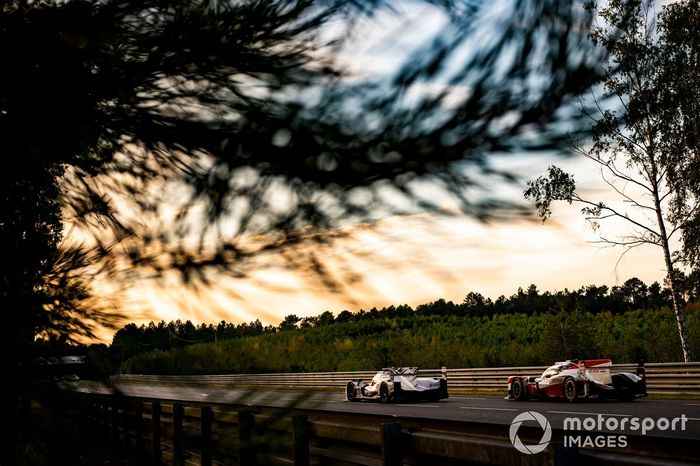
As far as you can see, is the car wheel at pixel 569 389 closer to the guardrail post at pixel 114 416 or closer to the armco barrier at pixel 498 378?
the armco barrier at pixel 498 378

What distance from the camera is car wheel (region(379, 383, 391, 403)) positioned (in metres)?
21.4

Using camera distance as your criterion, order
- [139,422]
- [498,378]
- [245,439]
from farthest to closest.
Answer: [498,378] < [139,422] < [245,439]

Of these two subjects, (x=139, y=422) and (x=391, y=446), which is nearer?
(x=391, y=446)

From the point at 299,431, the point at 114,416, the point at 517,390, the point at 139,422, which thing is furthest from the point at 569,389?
the point at 299,431

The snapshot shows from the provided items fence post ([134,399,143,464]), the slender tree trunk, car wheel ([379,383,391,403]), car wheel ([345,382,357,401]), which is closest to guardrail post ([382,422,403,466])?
fence post ([134,399,143,464])

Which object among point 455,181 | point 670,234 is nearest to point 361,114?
point 455,181

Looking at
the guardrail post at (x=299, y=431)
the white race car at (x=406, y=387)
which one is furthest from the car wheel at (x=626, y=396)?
the guardrail post at (x=299, y=431)

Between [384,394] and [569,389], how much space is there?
20.9 feet

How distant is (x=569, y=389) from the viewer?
17234mm

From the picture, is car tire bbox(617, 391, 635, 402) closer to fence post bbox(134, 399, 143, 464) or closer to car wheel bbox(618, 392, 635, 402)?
car wheel bbox(618, 392, 635, 402)

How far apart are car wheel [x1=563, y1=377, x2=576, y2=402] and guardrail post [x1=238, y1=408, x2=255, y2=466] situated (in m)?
16.4

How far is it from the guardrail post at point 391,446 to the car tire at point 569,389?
14.5 m

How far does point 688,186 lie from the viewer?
2636 cm

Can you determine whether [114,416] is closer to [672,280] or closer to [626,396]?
[626,396]
